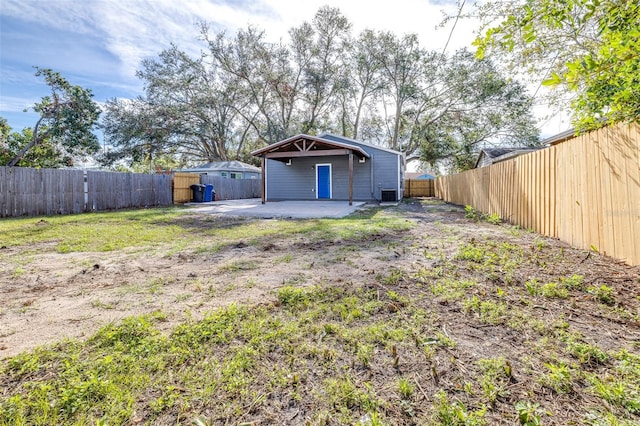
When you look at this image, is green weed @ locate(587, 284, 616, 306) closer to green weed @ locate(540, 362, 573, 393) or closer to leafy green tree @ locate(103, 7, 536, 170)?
green weed @ locate(540, 362, 573, 393)

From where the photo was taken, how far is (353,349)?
1.79m

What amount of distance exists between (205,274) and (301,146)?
10699 mm

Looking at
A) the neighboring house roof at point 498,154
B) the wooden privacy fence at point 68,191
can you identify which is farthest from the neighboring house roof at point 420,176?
the wooden privacy fence at point 68,191

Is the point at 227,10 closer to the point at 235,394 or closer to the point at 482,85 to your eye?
the point at 235,394

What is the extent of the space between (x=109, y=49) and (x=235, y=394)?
679 inches

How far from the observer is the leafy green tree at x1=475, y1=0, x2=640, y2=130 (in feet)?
6.93

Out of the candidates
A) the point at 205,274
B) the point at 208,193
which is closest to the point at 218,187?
the point at 208,193

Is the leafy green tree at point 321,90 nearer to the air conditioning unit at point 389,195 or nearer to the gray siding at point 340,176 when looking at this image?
the gray siding at point 340,176

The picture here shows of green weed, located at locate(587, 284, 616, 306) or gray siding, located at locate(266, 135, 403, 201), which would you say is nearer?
green weed, located at locate(587, 284, 616, 306)

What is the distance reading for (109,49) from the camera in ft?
43.5

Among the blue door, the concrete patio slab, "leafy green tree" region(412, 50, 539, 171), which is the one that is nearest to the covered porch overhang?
the concrete patio slab

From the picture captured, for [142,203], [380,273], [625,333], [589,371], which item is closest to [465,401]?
[589,371]

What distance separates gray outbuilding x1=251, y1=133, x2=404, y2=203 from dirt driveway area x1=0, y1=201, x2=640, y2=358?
9862mm

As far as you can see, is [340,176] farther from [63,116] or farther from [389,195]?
[63,116]
